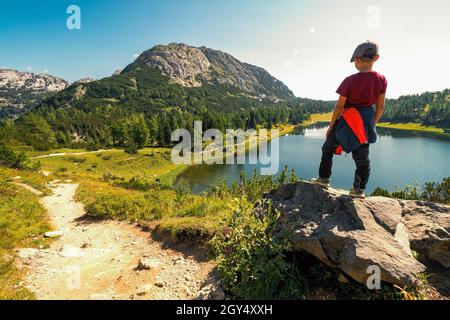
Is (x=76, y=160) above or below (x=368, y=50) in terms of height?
below

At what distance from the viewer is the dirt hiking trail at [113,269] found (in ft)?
19.6

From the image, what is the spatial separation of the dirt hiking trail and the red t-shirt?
5361 mm

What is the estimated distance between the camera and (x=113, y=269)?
7.16 m

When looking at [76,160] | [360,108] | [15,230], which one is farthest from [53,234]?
[76,160]

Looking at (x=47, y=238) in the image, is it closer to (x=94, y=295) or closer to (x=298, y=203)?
(x=94, y=295)

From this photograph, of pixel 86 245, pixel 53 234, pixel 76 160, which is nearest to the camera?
pixel 86 245

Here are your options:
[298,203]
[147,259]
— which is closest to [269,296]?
[298,203]

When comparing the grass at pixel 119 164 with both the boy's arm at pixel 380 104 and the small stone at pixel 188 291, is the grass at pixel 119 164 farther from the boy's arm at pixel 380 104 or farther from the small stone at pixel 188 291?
the boy's arm at pixel 380 104

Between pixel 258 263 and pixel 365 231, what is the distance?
2226 millimetres

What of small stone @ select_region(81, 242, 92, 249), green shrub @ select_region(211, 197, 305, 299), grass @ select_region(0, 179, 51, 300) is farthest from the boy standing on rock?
small stone @ select_region(81, 242, 92, 249)

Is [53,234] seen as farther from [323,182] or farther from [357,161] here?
[357,161]

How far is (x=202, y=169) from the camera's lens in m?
70.6

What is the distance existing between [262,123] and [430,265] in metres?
153

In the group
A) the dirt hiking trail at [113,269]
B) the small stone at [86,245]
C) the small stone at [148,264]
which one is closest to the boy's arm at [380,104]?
the dirt hiking trail at [113,269]
